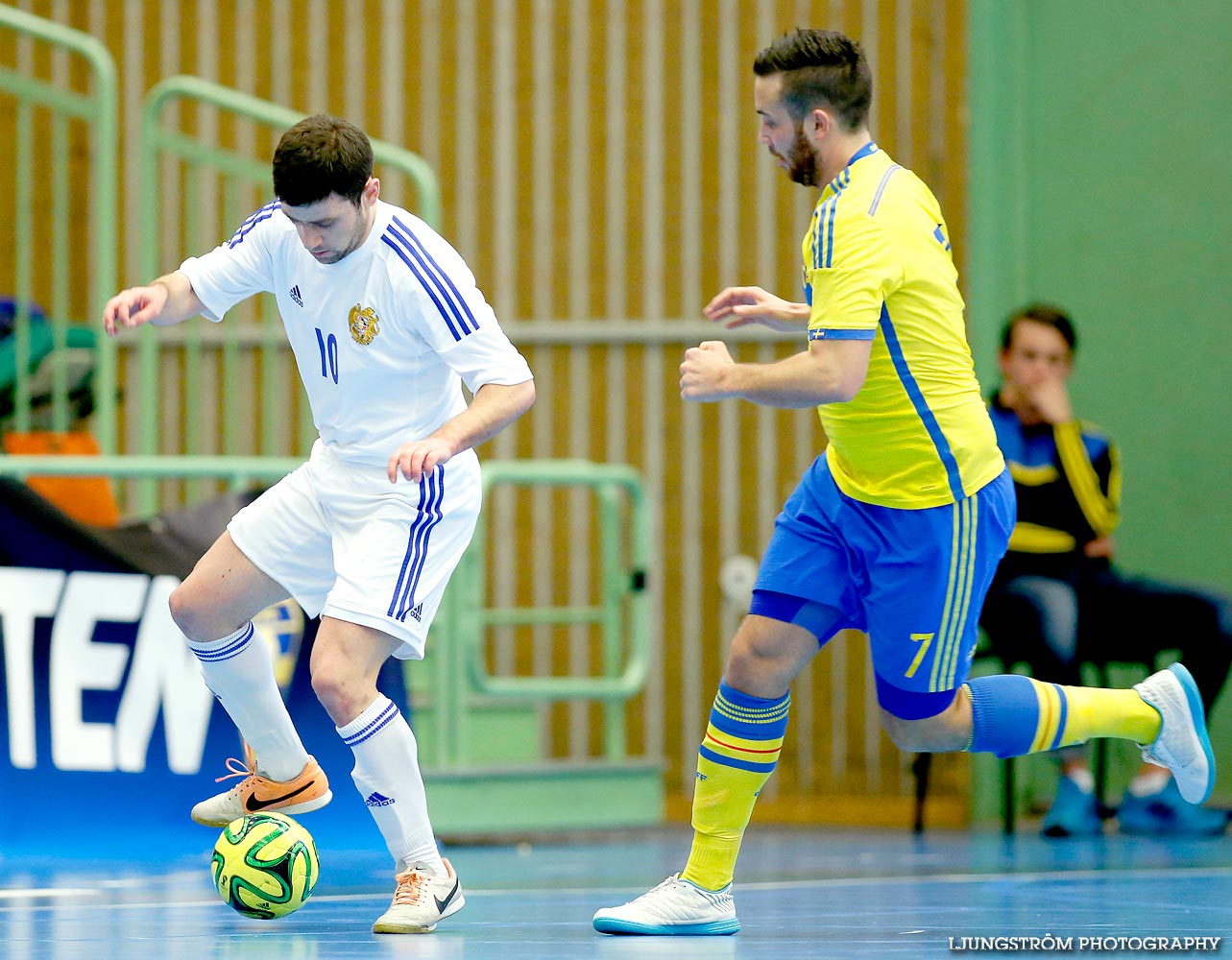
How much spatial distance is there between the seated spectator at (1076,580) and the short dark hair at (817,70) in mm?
3648

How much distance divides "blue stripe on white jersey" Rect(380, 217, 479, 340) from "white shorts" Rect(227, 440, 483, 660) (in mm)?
391

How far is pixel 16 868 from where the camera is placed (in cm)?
621

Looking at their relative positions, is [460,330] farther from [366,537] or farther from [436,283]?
[366,537]

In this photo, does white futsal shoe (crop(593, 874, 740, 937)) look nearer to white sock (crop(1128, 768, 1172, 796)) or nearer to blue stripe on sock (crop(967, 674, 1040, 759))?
blue stripe on sock (crop(967, 674, 1040, 759))

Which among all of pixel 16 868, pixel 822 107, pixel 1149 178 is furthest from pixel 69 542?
pixel 1149 178

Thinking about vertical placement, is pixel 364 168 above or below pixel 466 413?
above

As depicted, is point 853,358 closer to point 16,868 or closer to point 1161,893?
point 1161,893

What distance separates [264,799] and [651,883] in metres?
1.38

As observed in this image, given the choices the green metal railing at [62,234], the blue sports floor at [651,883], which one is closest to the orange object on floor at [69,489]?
the green metal railing at [62,234]

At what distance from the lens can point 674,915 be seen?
14.2 feet

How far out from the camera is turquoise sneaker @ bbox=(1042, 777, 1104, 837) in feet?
24.8

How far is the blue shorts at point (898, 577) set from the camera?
4293 mm

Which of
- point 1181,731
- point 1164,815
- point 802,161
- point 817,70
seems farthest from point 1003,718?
point 1164,815

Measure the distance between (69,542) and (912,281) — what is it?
11.6 feet
